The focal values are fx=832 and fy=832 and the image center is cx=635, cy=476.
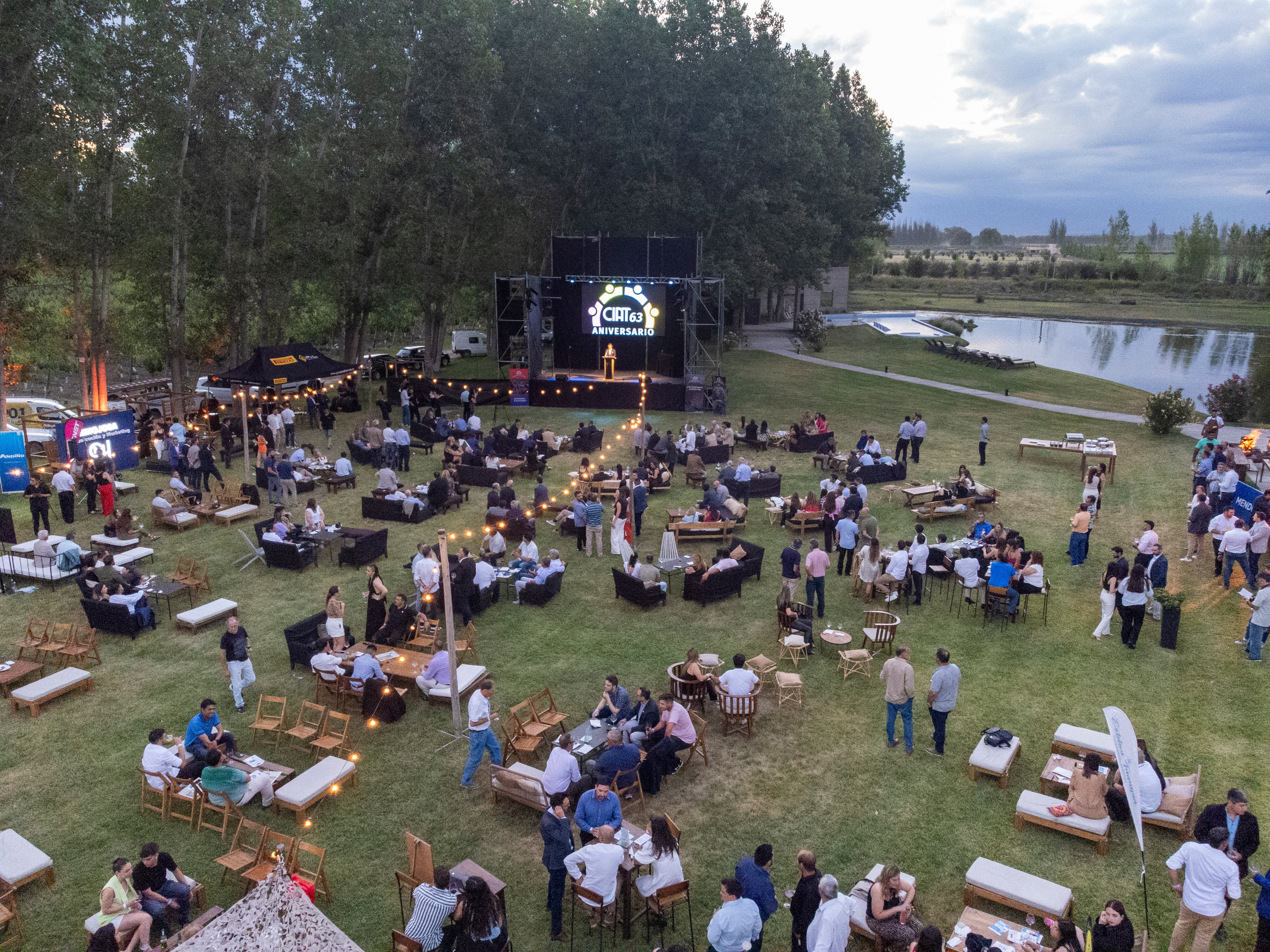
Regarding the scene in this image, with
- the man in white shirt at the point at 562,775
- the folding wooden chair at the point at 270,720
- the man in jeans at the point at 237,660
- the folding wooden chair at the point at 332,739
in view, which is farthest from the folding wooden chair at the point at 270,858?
the man in jeans at the point at 237,660

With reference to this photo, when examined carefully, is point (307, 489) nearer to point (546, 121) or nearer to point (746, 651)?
point (746, 651)

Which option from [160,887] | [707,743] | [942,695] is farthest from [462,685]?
[942,695]

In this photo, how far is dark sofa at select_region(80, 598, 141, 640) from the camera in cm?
1304

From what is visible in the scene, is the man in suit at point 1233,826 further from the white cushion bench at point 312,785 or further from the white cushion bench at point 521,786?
the white cushion bench at point 312,785

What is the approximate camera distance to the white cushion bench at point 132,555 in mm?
15562

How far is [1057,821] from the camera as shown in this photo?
27.9ft

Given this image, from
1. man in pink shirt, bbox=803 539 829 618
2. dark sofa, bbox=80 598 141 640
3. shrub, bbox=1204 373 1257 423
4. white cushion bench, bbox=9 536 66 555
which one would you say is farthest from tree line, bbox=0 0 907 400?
man in pink shirt, bbox=803 539 829 618

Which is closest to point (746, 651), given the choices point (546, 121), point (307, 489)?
point (307, 489)

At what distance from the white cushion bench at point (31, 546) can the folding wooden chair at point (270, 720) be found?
708cm

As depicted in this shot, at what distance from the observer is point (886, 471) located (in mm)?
21328

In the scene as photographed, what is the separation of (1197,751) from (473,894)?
8953 millimetres

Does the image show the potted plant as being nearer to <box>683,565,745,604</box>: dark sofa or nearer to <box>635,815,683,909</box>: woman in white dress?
<box>683,565,745,604</box>: dark sofa

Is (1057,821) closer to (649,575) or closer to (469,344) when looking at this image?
(649,575)

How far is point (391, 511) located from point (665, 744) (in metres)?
11.0
